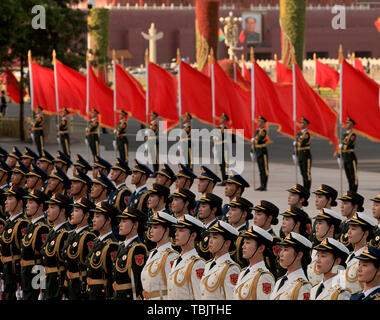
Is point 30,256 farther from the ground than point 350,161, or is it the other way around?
point 30,256

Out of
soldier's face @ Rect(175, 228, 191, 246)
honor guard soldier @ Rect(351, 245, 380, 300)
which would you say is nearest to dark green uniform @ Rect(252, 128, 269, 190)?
soldier's face @ Rect(175, 228, 191, 246)

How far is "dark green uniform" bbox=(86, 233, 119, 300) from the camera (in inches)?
356

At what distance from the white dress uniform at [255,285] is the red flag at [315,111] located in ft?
35.2

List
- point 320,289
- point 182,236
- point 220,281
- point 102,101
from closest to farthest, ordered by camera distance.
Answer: point 320,289 → point 220,281 → point 182,236 → point 102,101

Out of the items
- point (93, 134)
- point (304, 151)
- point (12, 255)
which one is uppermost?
point (12, 255)

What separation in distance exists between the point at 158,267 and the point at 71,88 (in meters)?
15.3

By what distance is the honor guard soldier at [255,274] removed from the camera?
7617 millimetres

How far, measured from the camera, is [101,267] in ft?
29.8

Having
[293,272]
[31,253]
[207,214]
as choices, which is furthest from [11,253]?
[293,272]

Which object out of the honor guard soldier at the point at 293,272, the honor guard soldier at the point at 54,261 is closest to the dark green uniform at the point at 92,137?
the honor guard soldier at the point at 54,261

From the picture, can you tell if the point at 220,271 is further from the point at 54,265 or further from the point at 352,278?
the point at 54,265

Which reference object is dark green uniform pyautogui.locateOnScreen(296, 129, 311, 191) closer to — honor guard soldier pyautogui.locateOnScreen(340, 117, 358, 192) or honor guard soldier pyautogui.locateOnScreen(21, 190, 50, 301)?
honor guard soldier pyautogui.locateOnScreen(340, 117, 358, 192)

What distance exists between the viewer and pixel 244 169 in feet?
79.8

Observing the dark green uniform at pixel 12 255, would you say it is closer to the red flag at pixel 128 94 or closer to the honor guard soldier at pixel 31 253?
the honor guard soldier at pixel 31 253
